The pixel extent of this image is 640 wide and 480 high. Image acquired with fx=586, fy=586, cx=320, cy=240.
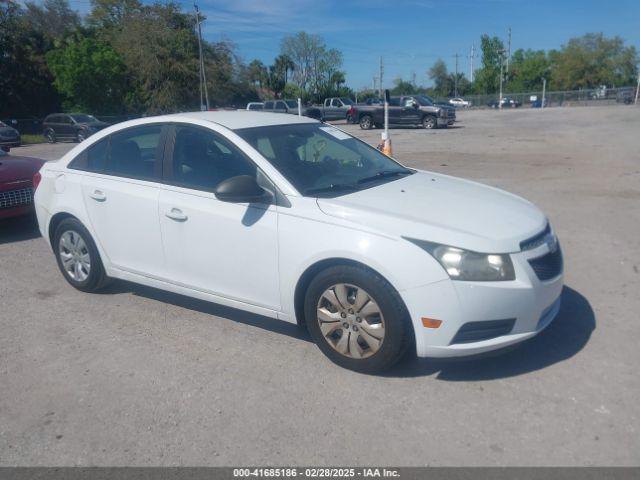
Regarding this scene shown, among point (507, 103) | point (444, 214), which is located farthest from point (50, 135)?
point (507, 103)

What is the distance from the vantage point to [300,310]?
4129mm

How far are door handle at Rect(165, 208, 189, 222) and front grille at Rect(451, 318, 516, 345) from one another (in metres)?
2.23

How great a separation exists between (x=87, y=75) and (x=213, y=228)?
4472 centimetres

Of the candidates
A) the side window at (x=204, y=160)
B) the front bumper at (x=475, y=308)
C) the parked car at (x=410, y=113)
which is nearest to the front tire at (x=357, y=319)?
the front bumper at (x=475, y=308)

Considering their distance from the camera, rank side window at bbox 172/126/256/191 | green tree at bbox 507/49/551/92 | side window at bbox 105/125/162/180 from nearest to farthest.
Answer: side window at bbox 172/126/256/191, side window at bbox 105/125/162/180, green tree at bbox 507/49/551/92

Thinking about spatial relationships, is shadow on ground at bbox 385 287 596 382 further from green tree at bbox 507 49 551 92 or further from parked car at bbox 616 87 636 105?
green tree at bbox 507 49 551 92

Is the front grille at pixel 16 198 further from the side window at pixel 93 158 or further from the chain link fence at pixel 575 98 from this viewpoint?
the chain link fence at pixel 575 98

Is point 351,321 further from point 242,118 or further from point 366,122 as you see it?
point 366,122

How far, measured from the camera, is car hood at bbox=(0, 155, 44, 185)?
7.63 m

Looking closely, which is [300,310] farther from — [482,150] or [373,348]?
[482,150]

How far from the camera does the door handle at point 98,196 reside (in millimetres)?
5086

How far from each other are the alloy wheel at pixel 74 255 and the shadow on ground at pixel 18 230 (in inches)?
105

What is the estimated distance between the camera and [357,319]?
381 centimetres

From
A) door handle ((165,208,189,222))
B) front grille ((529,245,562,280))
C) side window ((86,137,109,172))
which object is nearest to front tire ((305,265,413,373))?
front grille ((529,245,562,280))
